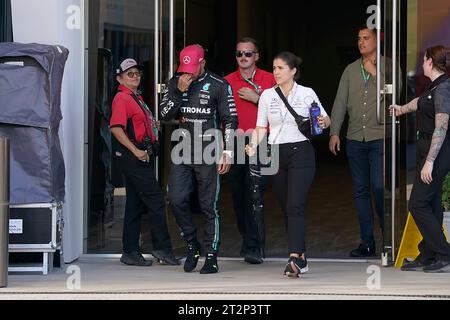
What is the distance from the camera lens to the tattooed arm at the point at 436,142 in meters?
8.27

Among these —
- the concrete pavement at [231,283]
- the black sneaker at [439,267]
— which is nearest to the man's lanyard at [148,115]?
the concrete pavement at [231,283]

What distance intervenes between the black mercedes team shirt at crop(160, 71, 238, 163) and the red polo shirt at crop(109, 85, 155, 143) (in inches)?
15.8

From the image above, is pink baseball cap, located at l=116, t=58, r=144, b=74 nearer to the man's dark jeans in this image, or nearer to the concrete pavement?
the concrete pavement

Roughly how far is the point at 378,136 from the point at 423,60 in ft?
2.54

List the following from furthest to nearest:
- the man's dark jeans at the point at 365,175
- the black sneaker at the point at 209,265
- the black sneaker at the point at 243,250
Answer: the man's dark jeans at the point at 365,175 → the black sneaker at the point at 243,250 → the black sneaker at the point at 209,265

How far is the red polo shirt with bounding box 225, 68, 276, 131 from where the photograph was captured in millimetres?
9109

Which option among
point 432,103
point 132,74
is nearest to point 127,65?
point 132,74

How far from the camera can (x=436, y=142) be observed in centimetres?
829

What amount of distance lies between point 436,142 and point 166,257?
94.2 inches

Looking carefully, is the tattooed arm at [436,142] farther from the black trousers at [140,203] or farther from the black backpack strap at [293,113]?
the black trousers at [140,203]

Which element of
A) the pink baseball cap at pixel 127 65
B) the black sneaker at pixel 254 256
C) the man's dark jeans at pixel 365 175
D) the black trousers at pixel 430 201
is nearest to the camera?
the black trousers at pixel 430 201

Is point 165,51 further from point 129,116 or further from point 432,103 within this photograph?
point 432,103
